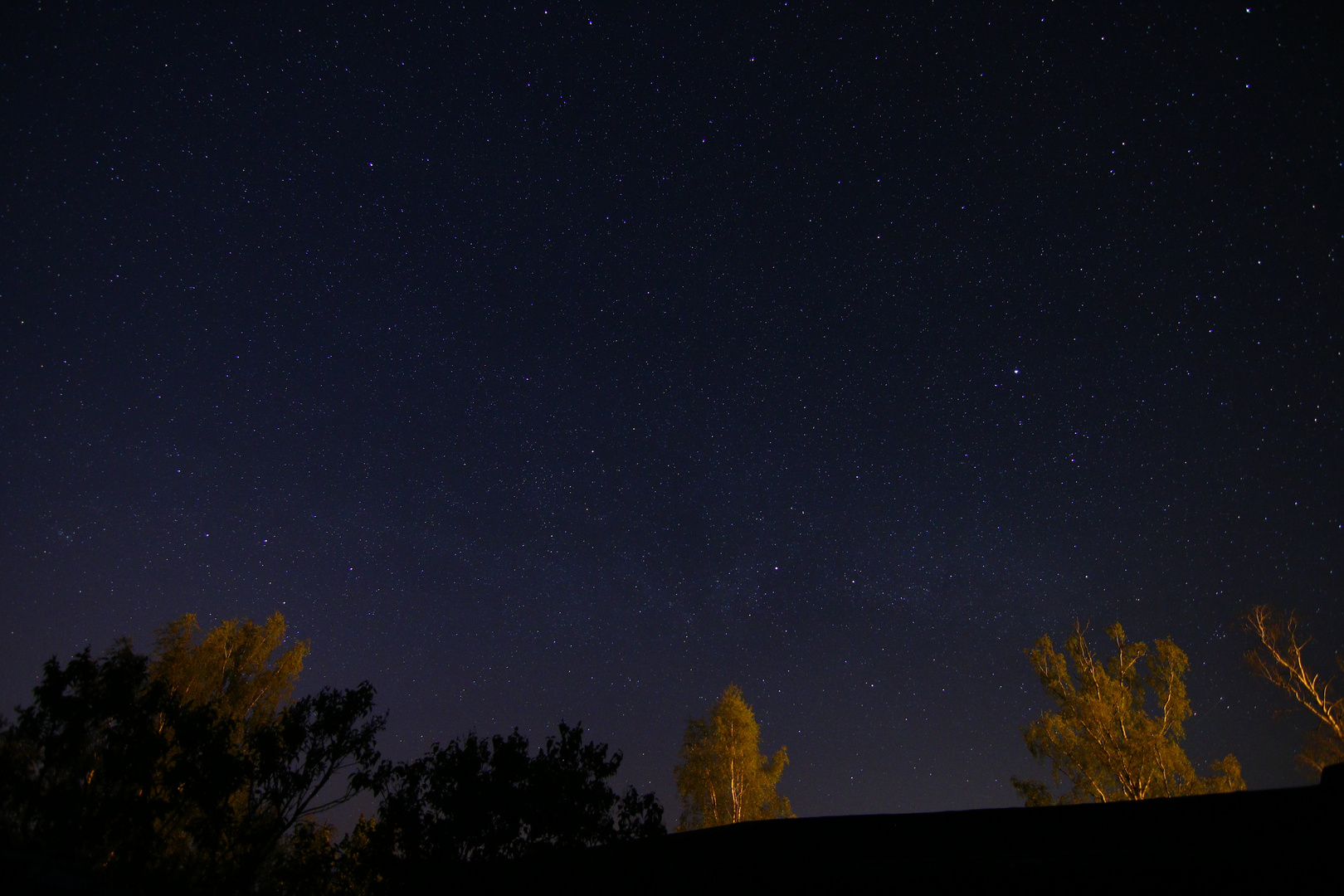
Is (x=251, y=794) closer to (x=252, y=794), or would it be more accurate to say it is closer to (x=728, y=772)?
(x=252, y=794)

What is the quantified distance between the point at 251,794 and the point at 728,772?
16.3 meters

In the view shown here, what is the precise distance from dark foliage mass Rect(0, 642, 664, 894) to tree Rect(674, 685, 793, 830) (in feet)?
37.4

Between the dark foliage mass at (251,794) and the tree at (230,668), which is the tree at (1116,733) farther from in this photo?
the tree at (230,668)

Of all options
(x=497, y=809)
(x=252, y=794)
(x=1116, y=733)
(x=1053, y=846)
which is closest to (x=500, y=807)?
(x=497, y=809)

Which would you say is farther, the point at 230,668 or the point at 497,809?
the point at 230,668

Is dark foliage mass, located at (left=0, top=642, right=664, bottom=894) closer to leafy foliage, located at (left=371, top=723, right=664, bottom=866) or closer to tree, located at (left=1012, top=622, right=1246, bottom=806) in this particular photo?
leafy foliage, located at (left=371, top=723, right=664, bottom=866)

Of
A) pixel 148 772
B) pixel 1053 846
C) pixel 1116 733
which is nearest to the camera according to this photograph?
pixel 1053 846

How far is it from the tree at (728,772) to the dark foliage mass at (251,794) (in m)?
11.4

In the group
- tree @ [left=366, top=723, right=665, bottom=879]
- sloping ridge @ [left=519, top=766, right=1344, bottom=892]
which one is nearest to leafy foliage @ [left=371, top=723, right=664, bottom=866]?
tree @ [left=366, top=723, right=665, bottom=879]

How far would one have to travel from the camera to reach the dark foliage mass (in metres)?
11.5

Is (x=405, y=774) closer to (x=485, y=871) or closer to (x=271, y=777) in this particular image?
(x=271, y=777)

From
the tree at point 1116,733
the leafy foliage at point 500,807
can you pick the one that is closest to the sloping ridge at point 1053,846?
the leafy foliage at point 500,807

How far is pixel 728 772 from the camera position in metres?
23.3

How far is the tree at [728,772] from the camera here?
2259cm
